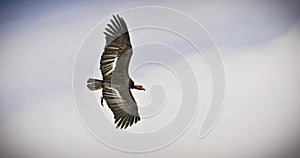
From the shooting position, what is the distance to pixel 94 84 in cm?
541

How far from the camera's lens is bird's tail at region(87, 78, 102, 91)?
5.38 m

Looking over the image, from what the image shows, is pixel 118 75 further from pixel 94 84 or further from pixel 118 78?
pixel 94 84

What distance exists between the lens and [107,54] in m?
5.32

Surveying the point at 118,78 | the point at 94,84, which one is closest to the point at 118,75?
the point at 118,78

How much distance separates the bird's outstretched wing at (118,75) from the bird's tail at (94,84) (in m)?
0.07

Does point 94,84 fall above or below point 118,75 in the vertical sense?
below

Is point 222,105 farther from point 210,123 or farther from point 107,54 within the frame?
point 107,54

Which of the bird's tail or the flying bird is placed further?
the bird's tail

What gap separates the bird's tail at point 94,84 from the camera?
5.38 meters

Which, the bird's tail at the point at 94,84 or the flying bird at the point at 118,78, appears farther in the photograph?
the bird's tail at the point at 94,84

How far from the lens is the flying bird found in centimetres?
519

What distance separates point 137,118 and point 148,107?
2.38 feet

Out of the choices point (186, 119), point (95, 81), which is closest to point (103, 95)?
point (95, 81)

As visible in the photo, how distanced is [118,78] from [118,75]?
0.05 m
